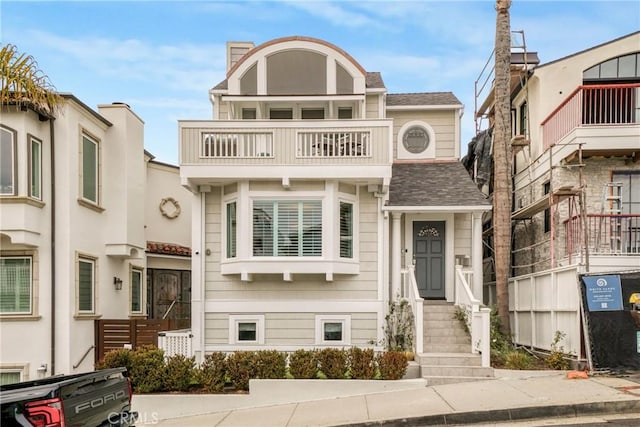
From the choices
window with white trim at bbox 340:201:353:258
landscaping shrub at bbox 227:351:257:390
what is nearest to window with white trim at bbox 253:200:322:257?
window with white trim at bbox 340:201:353:258

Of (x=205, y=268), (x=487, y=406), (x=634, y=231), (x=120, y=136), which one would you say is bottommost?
(x=487, y=406)

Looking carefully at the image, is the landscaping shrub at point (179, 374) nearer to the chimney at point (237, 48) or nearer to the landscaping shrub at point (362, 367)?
the landscaping shrub at point (362, 367)

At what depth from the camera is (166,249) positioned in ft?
57.4

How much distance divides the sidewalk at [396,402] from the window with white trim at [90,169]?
558 cm

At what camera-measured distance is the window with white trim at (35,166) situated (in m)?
11.8

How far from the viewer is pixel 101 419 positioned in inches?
204

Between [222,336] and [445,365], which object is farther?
[222,336]

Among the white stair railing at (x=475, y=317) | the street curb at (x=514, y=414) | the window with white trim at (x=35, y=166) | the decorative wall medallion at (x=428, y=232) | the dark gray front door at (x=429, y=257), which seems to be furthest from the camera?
the decorative wall medallion at (x=428, y=232)

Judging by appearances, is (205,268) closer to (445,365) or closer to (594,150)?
(445,365)

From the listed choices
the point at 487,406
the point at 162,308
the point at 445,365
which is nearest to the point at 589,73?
the point at 445,365

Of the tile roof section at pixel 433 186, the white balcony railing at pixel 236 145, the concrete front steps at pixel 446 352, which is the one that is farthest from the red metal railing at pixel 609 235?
the white balcony railing at pixel 236 145

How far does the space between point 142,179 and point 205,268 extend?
3838 millimetres

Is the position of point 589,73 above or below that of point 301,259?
above

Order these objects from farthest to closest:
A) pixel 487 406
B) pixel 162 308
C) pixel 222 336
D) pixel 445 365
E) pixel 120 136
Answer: pixel 162 308 → pixel 120 136 → pixel 222 336 → pixel 445 365 → pixel 487 406
